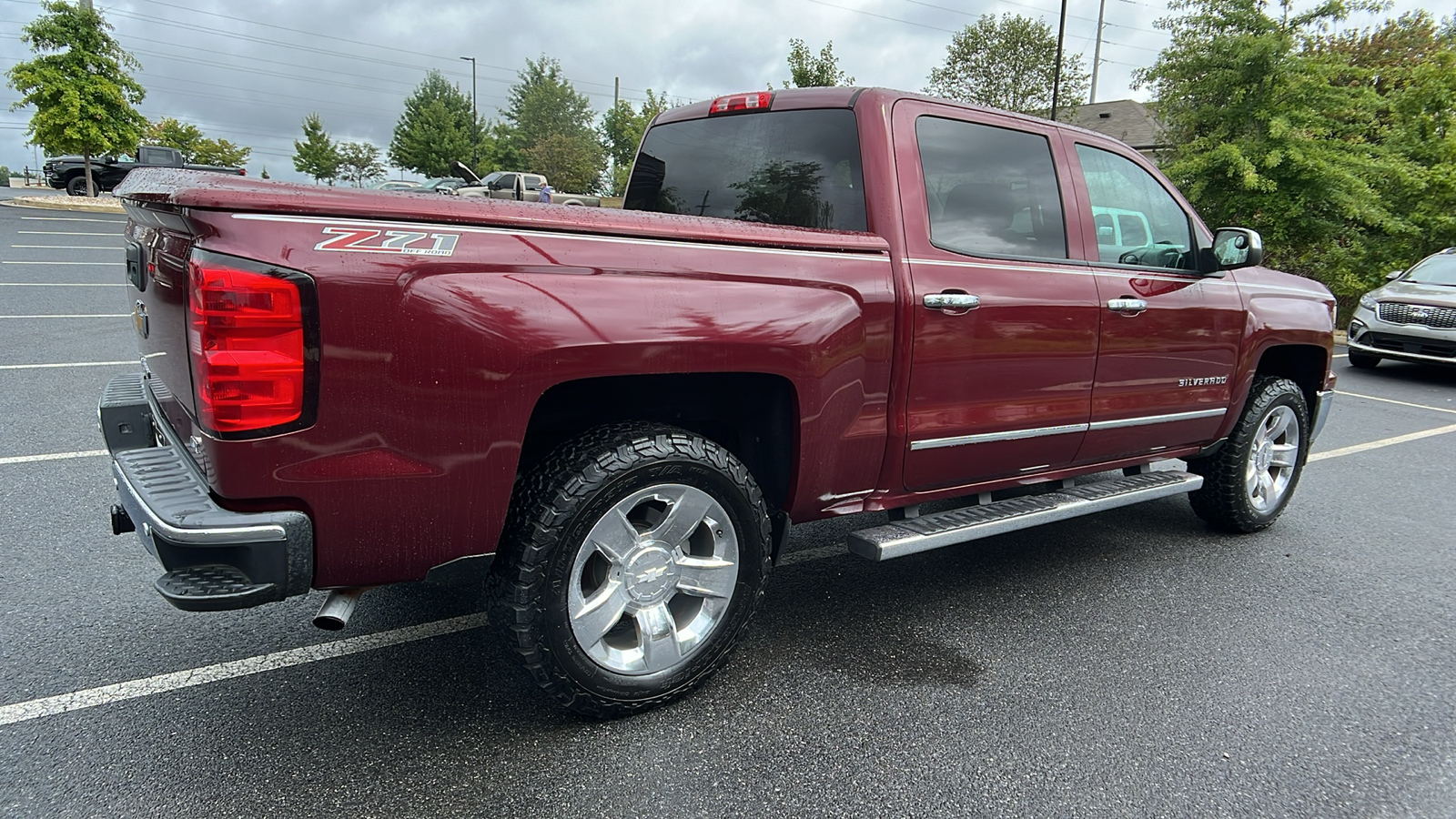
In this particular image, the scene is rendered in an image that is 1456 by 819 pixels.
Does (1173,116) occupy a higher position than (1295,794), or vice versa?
(1173,116)

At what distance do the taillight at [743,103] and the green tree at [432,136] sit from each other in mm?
54180

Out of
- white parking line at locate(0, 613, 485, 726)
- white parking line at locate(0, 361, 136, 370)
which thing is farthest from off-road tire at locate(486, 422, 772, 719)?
white parking line at locate(0, 361, 136, 370)

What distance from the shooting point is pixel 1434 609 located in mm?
3666

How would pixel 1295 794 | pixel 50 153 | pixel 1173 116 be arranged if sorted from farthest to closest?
pixel 50 153, pixel 1173 116, pixel 1295 794

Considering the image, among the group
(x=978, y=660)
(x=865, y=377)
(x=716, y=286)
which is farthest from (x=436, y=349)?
(x=978, y=660)

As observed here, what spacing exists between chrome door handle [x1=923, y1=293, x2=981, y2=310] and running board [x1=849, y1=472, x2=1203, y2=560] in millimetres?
797

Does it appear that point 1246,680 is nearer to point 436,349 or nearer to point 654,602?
point 654,602

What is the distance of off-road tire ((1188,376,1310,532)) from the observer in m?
4.36

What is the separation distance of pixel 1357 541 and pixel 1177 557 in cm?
118

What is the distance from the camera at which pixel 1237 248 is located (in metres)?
3.84

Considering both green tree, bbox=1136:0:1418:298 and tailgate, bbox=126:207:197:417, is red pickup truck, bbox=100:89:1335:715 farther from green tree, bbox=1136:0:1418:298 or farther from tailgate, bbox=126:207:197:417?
green tree, bbox=1136:0:1418:298

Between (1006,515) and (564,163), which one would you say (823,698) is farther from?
(564,163)

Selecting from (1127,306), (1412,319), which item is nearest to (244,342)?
(1127,306)

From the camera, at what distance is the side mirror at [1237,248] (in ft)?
Answer: 12.4
